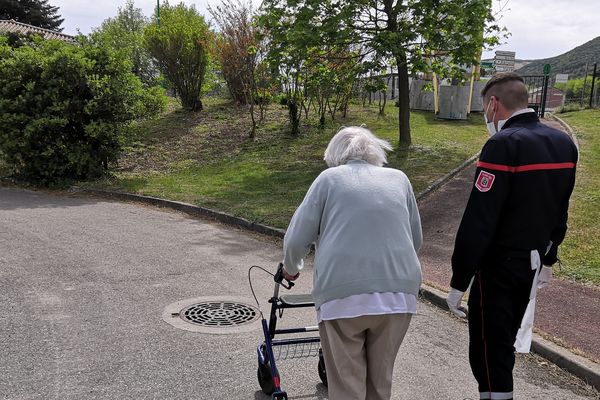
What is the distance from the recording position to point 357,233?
8.38ft

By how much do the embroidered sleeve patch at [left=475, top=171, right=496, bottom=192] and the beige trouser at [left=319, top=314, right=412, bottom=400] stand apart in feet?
2.59

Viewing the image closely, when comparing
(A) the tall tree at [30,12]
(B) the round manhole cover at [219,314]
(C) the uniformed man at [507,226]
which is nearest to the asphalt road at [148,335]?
(B) the round manhole cover at [219,314]

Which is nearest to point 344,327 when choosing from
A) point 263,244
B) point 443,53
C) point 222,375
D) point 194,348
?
point 222,375

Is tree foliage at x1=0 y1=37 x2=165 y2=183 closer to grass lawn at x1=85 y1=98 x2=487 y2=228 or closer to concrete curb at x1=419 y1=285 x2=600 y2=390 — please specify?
grass lawn at x1=85 y1=98 x2=487 y2=228

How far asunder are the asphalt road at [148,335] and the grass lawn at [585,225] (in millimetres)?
2245

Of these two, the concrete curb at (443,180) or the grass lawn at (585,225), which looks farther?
the concrete curb at (443,180)

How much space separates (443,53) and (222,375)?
12.2 m

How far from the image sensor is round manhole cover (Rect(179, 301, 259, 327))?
4852 millimetres

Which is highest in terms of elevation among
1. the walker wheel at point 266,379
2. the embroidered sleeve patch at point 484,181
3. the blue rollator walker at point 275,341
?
the embroidered sleeve patch at point 484,181

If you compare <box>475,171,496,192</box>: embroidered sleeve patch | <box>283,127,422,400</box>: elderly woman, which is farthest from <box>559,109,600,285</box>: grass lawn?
<box>283,127,422,400</box>: elderly woman

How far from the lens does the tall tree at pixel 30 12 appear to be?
38328 millimetres

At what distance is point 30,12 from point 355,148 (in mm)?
44524

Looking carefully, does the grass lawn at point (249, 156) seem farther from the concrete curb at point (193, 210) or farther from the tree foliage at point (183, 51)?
the tree foliage at point (183, 51)

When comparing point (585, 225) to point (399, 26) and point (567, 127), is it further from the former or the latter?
point (567, 127)
